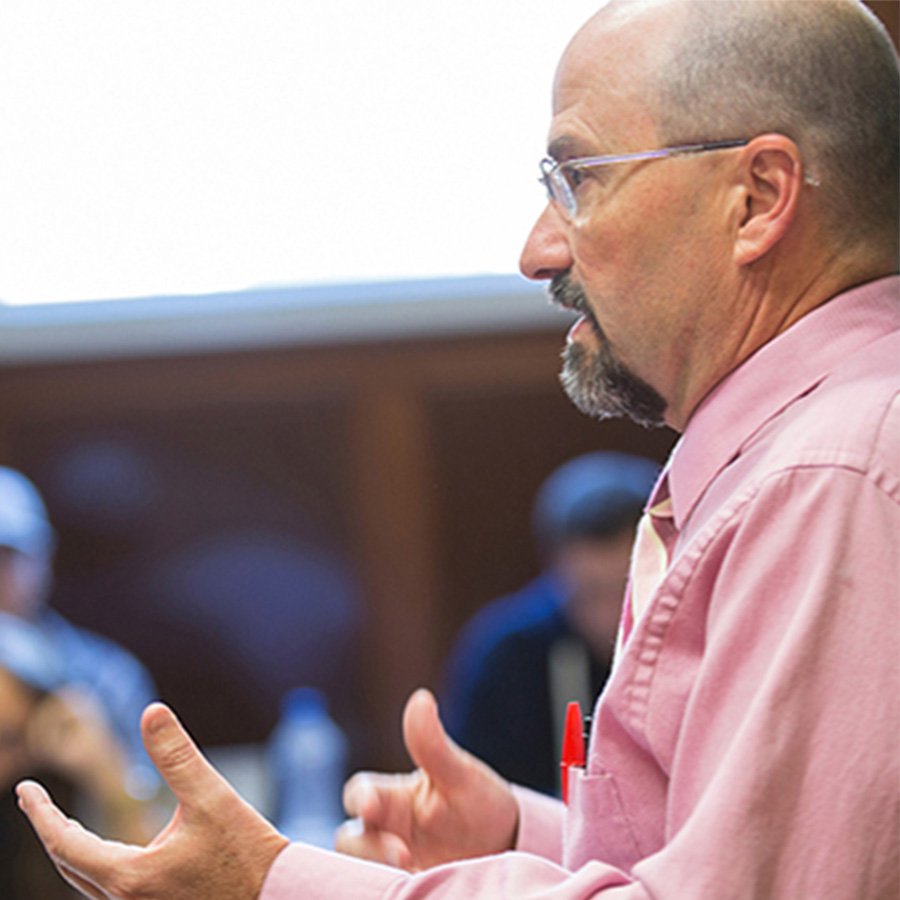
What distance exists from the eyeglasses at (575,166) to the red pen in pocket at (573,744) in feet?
1.15

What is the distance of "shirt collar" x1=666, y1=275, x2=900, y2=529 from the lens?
76 cm

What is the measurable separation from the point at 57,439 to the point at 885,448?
369 cm

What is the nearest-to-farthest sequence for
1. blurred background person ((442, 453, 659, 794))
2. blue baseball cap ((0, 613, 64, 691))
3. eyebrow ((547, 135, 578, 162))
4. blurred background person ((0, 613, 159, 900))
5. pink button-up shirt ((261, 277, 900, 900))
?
pink button-up shirt ((261, 277, 900, 900)) → eyebrow ((547, 135, 578, 162)) → blurred background person ((0, 613, 159, 900)) → blue baseball cap ((0, 613, 64, 691)) → blurred background person ((442, 453, 659, 794))

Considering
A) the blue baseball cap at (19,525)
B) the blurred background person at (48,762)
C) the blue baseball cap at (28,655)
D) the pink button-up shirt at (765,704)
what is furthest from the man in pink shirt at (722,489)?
the blue baseball cap at (19,525)

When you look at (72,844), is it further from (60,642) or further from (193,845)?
(60,642)

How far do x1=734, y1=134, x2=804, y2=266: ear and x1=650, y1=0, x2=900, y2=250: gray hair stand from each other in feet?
0.04

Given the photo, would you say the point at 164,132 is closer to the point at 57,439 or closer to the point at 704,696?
the point at 57,439

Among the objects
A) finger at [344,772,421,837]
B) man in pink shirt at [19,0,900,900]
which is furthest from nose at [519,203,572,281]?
finger at [344,772,421,837]

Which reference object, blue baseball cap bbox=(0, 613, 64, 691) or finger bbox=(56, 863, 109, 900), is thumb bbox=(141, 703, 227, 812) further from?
blue baseball cap bbox=(0, 613, 64, 691)

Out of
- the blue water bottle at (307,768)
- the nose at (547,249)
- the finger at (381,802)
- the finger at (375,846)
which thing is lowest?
the blue water bottle at (307,768)

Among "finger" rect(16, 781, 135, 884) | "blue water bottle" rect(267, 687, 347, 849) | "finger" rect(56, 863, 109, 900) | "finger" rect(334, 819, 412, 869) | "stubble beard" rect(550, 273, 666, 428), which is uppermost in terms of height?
"stubble beard" rect(550, 273, 666, 428)

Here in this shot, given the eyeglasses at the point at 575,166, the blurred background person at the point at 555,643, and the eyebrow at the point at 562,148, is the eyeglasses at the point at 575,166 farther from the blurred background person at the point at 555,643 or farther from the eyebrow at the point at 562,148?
the blurred background person at the point at 555,643

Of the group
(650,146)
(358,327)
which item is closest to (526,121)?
(650,146)

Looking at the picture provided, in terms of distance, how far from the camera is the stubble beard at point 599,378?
0.85m
